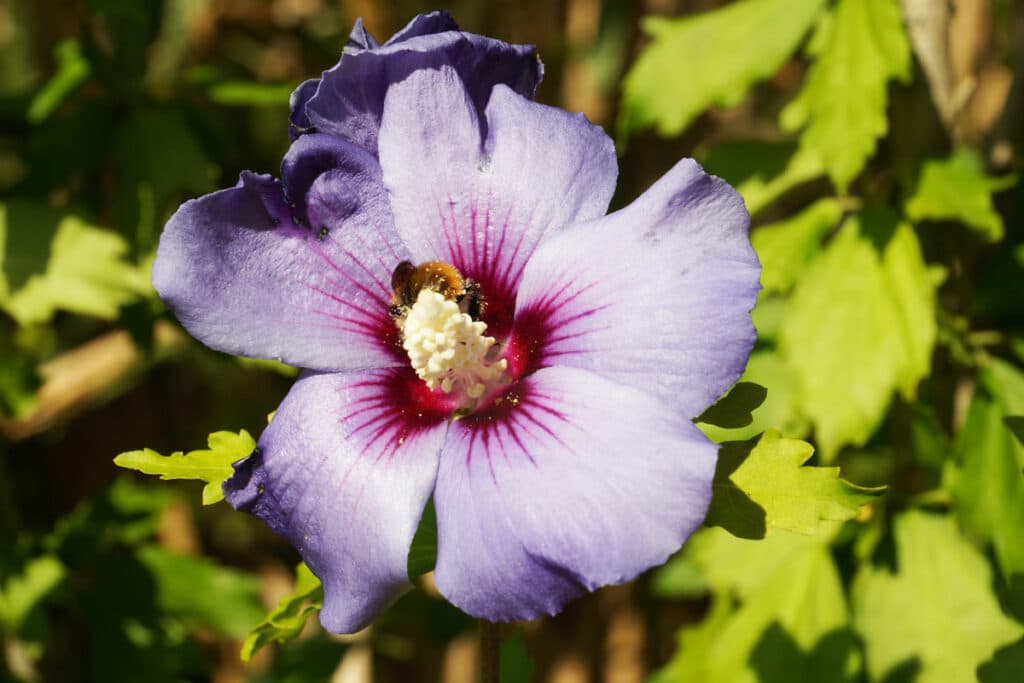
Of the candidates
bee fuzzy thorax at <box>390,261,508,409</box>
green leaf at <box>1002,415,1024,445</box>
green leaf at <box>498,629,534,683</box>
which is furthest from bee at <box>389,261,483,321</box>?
green leaf at <box>1002,415,1024,445</box>

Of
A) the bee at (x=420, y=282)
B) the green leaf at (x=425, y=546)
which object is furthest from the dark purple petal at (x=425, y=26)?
the green leaf at (x=425, y=546)

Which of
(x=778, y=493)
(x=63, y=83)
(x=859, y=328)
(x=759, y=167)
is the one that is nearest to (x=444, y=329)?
(x=778, y=493)

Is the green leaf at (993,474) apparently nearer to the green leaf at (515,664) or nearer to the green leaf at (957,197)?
the green leaf at (957,197)

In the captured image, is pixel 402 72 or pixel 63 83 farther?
pixel 63 83

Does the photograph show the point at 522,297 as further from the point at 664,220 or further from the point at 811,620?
the point at 811,620

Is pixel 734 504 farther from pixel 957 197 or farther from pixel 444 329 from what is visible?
pixel 957 197

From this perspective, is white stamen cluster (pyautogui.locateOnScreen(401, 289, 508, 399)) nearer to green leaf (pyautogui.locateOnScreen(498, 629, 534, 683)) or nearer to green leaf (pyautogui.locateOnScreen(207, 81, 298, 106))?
green leaf (pyautogui.locateOnScreen(498, 629, 534, 683))
